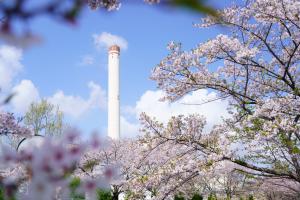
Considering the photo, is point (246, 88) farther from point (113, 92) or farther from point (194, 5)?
point (113, 92)

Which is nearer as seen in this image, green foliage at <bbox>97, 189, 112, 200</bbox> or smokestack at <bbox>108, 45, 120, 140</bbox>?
green foliage at <bbox>97, 189, 112, 200</bbox>

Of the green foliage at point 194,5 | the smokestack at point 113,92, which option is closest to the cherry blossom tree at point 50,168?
the green foliage at point 194,5

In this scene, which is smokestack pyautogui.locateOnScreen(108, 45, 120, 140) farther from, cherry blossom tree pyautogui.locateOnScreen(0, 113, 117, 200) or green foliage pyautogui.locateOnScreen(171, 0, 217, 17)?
green foliage pyautogui.locateOnScreen(171, 0, 217, 17)

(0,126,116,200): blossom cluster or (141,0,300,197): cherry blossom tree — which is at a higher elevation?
(141,0,300,197): cherry blossom tree

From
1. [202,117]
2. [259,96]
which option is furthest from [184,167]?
[259,96]

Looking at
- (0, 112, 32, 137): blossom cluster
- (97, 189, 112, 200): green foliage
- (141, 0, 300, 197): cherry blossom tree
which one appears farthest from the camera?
(141, 0, 300, 197): cherry blossom tree

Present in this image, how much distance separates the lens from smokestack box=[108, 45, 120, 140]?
3669 centimetres

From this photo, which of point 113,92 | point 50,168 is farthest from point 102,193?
point 113,92

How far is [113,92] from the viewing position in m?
37.8

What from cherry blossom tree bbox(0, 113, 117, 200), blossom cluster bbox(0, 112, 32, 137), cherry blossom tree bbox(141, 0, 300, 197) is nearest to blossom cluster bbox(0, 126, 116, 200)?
cherry blossom tree bbox(0, 113, 117, 200)

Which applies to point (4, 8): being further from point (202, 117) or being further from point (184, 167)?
point (202, 117)

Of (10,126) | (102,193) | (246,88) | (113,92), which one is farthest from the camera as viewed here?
(113,92)

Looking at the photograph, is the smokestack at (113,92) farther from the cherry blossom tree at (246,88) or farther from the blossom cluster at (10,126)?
the blossom cluster at (10,126)

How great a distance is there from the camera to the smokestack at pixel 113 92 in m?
36.7
